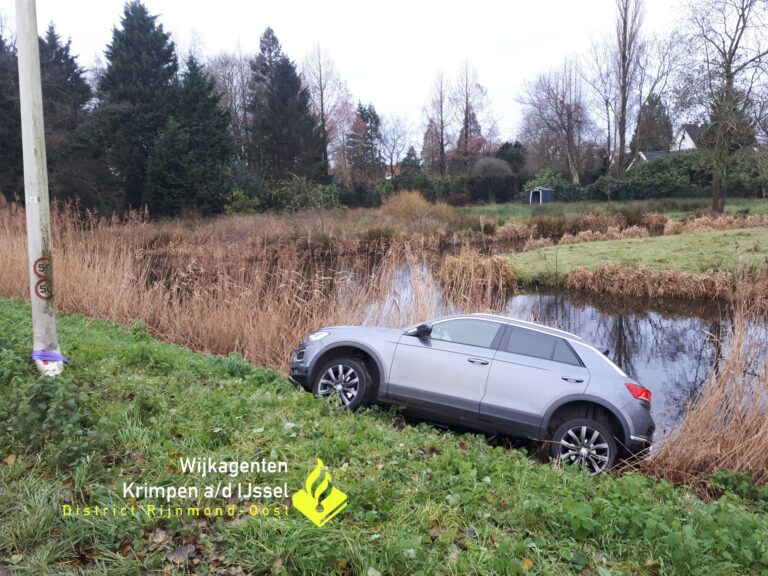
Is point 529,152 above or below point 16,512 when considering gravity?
above

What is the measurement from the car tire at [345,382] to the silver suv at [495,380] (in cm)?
1

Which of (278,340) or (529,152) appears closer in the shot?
(278,340)

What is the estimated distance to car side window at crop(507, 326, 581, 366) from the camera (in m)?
5.84

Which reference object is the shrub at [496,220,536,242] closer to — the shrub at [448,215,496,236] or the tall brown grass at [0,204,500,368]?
the shrub at [448,215,496,236]

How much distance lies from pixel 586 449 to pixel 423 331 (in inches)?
80.9

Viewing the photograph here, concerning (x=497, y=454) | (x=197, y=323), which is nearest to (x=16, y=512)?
(x=497, y=454)

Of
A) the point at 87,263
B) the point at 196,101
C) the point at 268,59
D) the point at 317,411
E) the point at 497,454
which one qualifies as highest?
the point at 268,59

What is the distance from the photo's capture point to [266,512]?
325cm

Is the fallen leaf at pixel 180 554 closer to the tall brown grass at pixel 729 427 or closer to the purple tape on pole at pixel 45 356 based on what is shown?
the purple tape on pole at pixel 45 356

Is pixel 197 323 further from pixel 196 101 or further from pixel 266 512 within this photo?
pixel 196 101

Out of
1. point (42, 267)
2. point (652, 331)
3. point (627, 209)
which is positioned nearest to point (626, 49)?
point (627, 209)

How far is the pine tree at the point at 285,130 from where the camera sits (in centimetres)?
4231

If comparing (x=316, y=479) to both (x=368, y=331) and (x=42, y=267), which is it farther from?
(x=42, y=267)

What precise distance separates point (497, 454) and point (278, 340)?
211 inches
